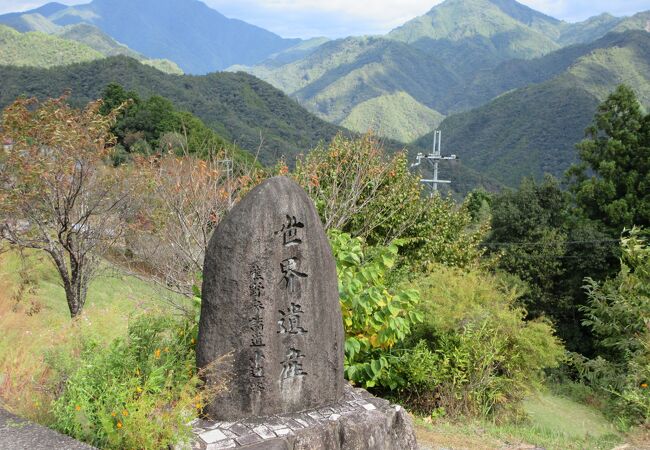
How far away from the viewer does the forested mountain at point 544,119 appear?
94562 mm

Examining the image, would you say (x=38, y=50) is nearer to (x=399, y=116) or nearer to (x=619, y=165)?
(x=619, y=165)

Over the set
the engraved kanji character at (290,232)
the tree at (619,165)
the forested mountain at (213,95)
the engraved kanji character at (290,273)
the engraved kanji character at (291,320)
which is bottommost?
the engraved kanji character at (291,320)

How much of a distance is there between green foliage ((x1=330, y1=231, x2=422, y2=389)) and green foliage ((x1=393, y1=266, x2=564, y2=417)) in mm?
535

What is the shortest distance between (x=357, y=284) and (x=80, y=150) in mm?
5329

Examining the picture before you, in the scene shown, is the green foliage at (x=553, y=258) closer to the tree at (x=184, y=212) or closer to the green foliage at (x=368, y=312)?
the tree at (x=184, y=212)

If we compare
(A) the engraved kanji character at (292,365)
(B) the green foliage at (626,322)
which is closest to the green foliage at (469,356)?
(B) the green foliage at (626,322)

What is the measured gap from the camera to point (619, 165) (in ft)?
69.8

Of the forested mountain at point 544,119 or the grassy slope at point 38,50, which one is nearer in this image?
the grassy slope at point 38,50

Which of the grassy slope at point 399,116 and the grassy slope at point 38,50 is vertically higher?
the grassy slope at point 399,116

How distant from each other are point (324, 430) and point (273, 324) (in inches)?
37.6

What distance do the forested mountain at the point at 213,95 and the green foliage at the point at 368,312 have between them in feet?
138

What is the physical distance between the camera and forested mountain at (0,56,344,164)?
5991 cm

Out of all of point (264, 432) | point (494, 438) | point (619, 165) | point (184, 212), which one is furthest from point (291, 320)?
point (619, 165)

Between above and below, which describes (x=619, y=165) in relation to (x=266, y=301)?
above
